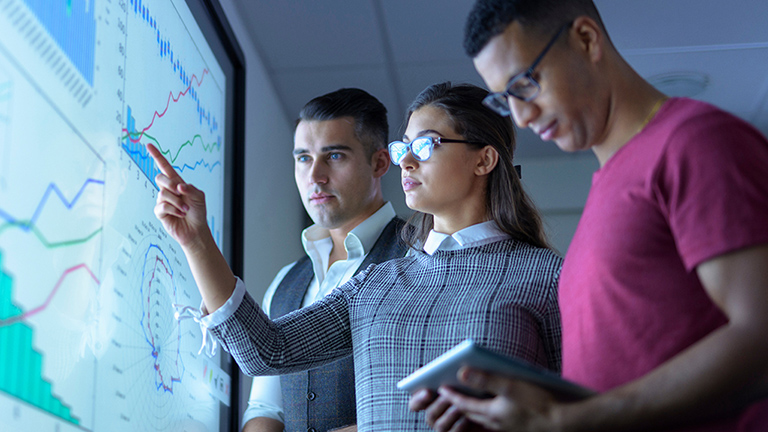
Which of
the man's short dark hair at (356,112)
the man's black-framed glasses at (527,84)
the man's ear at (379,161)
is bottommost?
the man's black-framed glasses at (527,84)

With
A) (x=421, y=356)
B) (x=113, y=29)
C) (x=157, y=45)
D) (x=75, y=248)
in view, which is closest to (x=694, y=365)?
(x=421, y=356)

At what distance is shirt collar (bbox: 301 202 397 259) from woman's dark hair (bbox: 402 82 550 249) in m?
0.35

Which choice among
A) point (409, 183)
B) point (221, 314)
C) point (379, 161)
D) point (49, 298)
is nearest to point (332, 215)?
point (379, 161)

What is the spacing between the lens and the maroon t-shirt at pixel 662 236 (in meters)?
0.72

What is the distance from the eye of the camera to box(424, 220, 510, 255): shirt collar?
4.54 feet

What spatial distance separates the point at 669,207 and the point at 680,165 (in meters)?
0.05

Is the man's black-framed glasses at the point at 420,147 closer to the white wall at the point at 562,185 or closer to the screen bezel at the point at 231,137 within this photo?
the screen bezel at the point at 231,137

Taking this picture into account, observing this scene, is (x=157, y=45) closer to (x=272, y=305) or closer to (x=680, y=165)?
(x=272, y=305)

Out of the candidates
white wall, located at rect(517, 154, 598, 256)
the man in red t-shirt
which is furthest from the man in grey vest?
white wall, located at rect(517, 154, 598, 256)

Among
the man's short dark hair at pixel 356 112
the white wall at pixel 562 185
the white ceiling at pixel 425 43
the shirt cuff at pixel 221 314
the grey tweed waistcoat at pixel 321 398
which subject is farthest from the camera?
the white wall at pixel 562 185

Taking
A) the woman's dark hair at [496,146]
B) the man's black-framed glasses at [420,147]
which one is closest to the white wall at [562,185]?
the woman's dark hair at [496,146]

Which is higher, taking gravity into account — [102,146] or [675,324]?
[102,146]

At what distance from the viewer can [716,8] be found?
2602mm

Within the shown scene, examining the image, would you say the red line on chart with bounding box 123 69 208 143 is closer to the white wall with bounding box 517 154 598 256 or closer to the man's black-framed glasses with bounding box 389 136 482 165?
the man's black-framed glasses with bounding box 389 136 482 165
